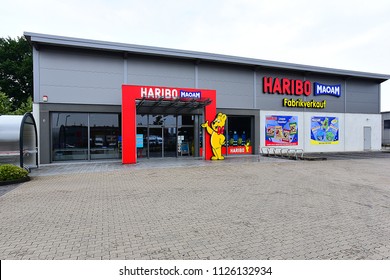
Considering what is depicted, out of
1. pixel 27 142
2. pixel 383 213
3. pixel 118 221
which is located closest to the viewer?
pixel 118 221

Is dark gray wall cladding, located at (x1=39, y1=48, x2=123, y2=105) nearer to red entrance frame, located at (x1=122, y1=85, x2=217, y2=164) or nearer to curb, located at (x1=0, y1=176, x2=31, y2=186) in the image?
red entrance frame, located at (x1=122, y1=85, x2=217, y2=164)

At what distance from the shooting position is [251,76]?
61.7ft

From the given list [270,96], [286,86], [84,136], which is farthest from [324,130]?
[84,136]

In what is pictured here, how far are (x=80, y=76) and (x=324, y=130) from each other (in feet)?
64.0

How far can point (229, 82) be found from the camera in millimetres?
18156

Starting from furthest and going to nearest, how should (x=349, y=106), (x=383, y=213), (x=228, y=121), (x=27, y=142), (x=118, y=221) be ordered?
(x=349, y=106) < (x=228, y=121) < (x=27, y=142) < (x=383, y=213) < (x=118, y=221)

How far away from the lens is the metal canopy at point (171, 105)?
14653 mm

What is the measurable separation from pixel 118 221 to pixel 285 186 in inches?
220

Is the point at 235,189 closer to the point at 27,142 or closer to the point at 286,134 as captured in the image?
the point at 27,142

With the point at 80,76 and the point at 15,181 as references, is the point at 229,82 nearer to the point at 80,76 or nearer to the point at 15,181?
the point at 80,76

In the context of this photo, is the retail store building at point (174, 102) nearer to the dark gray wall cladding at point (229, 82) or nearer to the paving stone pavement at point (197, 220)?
the dark gray wall cladding at point (229, 82)

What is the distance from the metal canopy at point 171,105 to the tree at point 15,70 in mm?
21740

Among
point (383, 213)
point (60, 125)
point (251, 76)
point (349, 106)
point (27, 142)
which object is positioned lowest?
point (383, 213)
